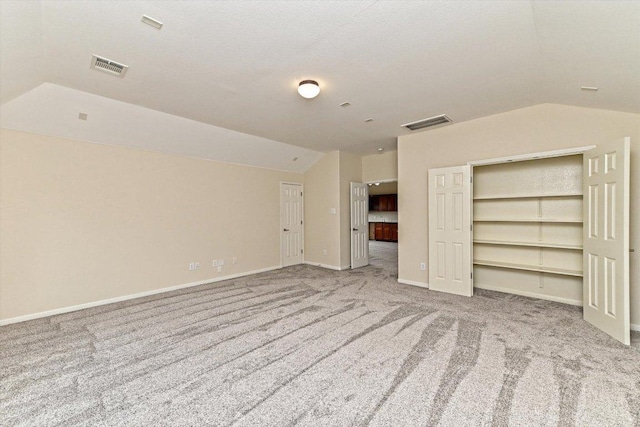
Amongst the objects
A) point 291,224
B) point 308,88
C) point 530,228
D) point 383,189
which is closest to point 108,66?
point 308,88

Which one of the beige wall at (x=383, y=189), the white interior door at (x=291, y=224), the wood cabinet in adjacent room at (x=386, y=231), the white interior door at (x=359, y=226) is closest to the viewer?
the white interior door at (x=359, y=226)

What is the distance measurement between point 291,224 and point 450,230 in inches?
148

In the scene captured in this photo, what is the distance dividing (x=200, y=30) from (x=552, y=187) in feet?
16.1

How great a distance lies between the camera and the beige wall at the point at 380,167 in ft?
20.8

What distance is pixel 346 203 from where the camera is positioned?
649cm

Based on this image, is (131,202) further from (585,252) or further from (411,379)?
(585,252)

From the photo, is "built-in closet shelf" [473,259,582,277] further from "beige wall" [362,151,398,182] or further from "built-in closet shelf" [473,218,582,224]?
"beige wall" [362,151,398,182]

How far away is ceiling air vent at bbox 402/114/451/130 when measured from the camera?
413cm

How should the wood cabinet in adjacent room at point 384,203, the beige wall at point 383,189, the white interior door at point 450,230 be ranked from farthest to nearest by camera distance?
the wood cabinet in adjacent room at point 384,203, the beige wall at point 383,189, the white interior door at point 450,230

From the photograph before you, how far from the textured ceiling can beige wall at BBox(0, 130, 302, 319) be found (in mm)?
1137

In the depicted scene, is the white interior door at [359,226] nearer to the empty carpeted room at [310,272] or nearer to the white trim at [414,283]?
the empty carpeted room at [310,272]

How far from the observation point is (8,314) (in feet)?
11.0

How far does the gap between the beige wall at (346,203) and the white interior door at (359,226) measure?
0.32 ft

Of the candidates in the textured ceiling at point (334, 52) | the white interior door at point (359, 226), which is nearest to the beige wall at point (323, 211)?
the white interior door at point (359, 226)
